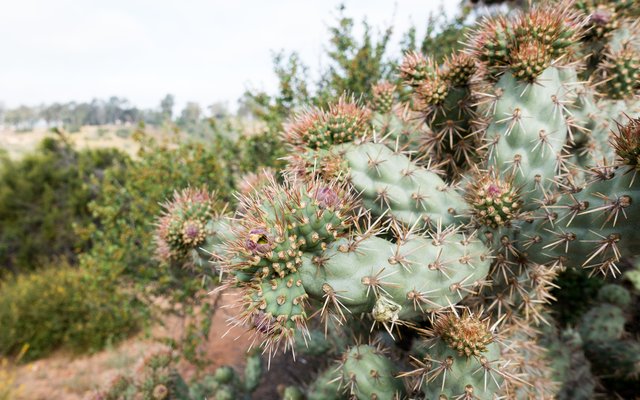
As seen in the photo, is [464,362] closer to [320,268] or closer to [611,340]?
[320,268]

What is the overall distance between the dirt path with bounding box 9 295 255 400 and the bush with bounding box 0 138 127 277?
281 centimetres

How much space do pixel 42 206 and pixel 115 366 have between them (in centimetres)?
576

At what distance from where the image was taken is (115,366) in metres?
5.59

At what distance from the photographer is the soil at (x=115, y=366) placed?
4387 mm

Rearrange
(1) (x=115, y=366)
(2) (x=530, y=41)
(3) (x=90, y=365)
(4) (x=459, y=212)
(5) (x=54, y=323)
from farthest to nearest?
(5) (x=54, y=323) → (3) (x=90, y=365) → (1) (x=115, y=366) → (4) (x=459, y=212) → (2) (x=530, y=41)

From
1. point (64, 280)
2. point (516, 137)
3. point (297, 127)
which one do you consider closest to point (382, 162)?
point (297, 127)

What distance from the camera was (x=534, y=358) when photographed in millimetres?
2307

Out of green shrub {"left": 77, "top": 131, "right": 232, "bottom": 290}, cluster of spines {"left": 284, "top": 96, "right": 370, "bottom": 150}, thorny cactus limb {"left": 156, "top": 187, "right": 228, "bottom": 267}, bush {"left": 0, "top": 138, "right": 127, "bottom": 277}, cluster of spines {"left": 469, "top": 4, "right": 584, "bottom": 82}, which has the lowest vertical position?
bush {"left": 0, "top": 138, "right": 127, "bottom": 277}

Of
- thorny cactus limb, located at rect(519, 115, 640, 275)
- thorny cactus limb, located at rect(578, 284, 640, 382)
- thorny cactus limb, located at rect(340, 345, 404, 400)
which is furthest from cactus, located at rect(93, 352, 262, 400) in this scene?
thorny cactus limb, located at rect(578, 284, 640, 382)

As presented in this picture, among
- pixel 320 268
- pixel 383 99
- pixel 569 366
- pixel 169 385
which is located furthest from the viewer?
pixel 169 385

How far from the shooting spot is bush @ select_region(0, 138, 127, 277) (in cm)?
909

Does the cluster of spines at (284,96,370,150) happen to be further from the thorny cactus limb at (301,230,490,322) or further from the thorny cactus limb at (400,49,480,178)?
the thorny cactus limb at (301,230,490,322)

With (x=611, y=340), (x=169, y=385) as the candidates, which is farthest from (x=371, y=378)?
(x=611, y=340)

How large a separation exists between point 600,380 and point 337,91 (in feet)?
11.5
